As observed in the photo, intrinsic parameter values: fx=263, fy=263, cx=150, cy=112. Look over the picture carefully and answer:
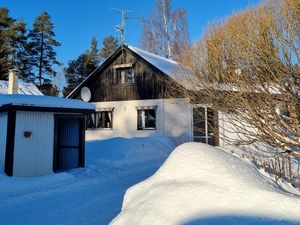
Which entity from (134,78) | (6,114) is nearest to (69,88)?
(134,78)

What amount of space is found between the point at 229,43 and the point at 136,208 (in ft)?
18.5

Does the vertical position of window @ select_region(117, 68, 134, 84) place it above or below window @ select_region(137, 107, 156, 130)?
above

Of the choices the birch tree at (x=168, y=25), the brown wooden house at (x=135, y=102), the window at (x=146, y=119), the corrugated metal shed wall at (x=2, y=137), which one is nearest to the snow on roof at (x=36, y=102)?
the corrugated metal shed wall at (x=2, y=137)

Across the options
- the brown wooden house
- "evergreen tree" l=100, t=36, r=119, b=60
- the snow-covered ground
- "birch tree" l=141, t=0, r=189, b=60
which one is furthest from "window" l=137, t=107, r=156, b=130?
"evergreen tree" l=100, t=36, r=119, b=60

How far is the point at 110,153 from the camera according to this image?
38.5 feet

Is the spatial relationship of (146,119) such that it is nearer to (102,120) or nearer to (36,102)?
(102,120)

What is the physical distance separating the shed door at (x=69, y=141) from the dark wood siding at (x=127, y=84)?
627cm

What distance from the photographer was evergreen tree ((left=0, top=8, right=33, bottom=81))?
28413 millimetres

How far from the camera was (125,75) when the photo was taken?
17766 mm

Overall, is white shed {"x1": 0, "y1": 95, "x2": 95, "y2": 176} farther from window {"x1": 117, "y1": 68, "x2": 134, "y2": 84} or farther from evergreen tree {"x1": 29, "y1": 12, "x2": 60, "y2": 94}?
evergreen tree {"x1": 29, "y1": 12, "x2": 60, "y2": 94}

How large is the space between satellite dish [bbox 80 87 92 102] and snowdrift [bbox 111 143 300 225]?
48.5ft

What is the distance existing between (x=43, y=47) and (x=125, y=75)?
23637mm

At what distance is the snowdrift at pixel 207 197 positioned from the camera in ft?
8.43

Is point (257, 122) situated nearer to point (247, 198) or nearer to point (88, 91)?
point (247, 198)
